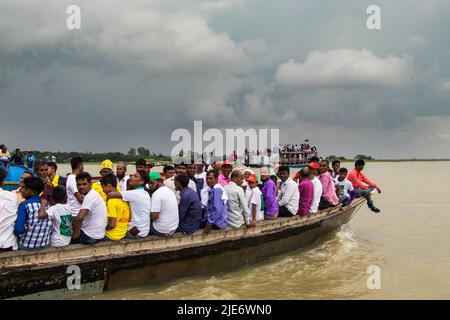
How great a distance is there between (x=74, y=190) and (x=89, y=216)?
82 centimetres

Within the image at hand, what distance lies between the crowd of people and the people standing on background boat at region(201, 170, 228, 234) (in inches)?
0.6

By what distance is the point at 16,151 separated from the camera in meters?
13.3

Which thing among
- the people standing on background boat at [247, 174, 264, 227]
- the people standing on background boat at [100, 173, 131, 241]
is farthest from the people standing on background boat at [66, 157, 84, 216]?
the people standing on background boat at [247, 174, 264, 227]

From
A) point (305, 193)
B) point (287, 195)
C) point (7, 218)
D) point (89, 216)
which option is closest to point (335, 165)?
point (305, 193)

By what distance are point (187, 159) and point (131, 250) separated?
3024 millimetres

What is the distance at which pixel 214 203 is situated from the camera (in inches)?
237

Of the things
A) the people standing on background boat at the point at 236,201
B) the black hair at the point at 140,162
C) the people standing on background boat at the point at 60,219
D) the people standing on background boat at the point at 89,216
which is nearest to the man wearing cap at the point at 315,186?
the people standing on background boat at the point at 236,201

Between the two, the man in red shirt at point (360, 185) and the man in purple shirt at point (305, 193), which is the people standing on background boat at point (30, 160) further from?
the man in red shirt at point (360, 185)

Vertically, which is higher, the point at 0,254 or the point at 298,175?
the point at 298,175

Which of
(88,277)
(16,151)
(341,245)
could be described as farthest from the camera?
(16,151)

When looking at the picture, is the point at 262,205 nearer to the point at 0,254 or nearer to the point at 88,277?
the point at 88,277

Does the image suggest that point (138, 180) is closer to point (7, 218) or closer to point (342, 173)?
point (7, 218)

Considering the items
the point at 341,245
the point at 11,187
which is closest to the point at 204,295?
the point at 11,187
